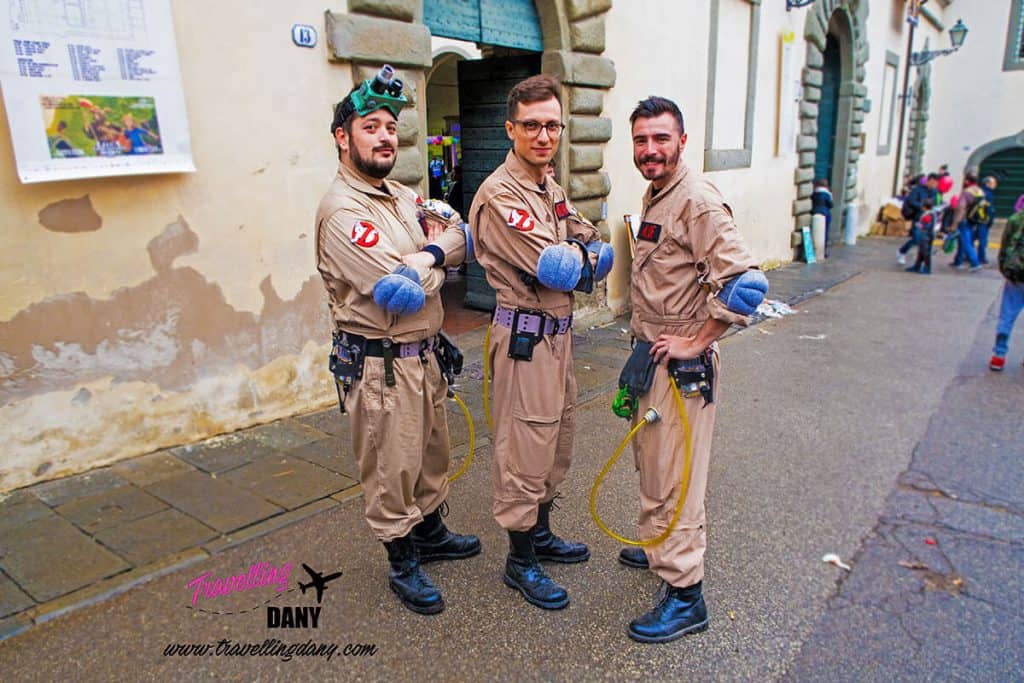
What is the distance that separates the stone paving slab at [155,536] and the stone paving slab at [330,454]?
33.8 inches

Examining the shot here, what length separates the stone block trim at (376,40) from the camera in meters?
4.96

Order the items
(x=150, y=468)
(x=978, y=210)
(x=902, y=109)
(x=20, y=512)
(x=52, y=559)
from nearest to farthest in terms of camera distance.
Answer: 1. (x=52, y=559)
2. (x=20, y=512)
3. (x=150, y=468)
4. (x=978, y=210)
5. (x=902, y=109)

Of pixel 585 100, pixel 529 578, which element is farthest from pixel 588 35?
pixel 529 578

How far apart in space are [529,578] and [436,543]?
20.8 inches

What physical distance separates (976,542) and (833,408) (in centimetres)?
201

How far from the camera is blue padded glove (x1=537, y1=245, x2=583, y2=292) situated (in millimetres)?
2688

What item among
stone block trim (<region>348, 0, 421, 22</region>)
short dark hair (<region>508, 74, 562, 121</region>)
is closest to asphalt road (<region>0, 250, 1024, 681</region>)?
short dark hair (<region>508, 74, 562, 121</region>)

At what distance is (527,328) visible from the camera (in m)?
2.90

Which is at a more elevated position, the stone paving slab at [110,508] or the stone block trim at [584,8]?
the stone block trim at [584,8]

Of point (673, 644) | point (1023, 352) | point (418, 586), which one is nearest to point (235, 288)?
point (418, 586)

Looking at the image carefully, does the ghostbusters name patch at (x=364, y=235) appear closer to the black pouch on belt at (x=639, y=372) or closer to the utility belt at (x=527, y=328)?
the utility belt at (x=527, y=328)

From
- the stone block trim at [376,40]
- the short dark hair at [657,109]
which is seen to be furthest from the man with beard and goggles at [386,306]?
the stone block trim at [376,40]

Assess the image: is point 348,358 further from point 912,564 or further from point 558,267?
point 912,564

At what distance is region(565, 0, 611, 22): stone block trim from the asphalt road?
4006mm
